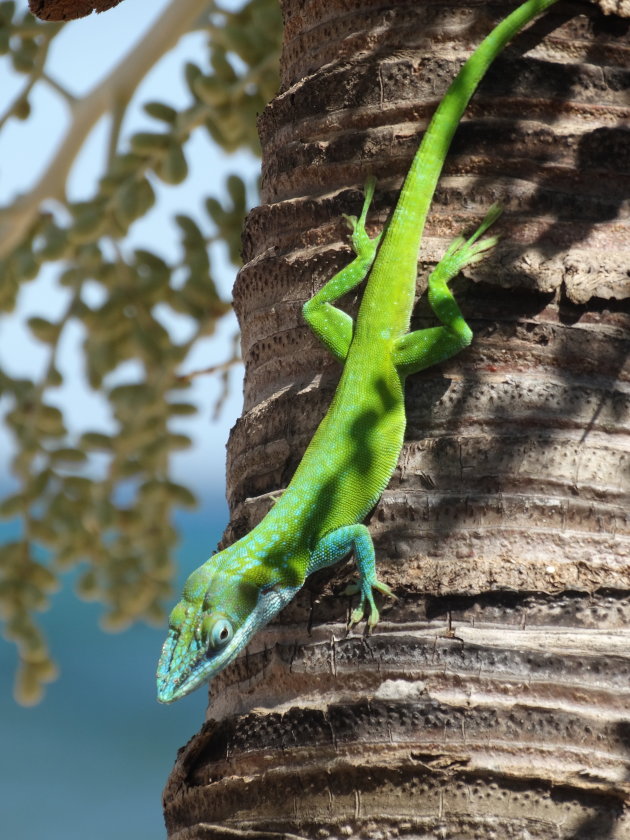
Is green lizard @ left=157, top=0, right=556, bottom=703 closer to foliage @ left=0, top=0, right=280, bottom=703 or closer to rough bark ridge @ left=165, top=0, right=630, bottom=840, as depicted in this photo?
rough bark ridge @ left=165, top=0, right=630, bottom=840

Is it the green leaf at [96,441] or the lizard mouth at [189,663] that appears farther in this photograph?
the green leaf at [96,441]

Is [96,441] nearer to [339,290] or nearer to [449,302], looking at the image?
[339,290]

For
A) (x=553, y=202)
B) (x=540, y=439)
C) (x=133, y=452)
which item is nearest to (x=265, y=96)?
(x=133, y=452)

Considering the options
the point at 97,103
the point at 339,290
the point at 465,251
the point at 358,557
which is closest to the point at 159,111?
the point at 97,103

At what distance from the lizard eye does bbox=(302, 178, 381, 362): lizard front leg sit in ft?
2.39

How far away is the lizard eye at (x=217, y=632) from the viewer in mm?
2590

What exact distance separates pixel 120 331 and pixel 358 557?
3507 millimetres

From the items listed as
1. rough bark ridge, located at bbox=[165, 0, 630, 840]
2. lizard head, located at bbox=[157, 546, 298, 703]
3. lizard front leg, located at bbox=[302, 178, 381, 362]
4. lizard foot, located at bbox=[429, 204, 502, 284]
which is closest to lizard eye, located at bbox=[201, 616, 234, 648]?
lizard head, located at bbox=[157, 546, 298, 703]

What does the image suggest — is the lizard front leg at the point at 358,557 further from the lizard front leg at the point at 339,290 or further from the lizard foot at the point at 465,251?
the lizard foot at the point at 465,251

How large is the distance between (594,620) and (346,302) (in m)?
1.09

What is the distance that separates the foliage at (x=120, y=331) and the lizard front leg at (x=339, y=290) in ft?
9.14

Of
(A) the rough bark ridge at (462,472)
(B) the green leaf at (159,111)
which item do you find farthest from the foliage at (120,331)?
(A) the rough bark ridge at (462,472)

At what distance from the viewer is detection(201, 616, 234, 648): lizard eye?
2.59m

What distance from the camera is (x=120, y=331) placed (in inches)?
219
